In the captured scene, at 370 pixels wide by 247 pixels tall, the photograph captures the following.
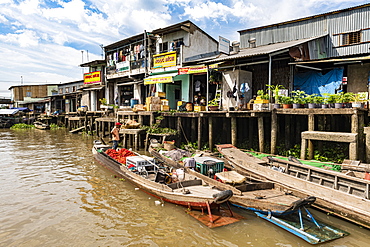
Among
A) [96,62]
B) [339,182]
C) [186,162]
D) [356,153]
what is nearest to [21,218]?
[186,162]

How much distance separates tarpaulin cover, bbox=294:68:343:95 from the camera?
43.4 feet

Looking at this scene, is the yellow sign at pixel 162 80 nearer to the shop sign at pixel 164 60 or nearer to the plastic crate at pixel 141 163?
the shop sign at pixel 164 60

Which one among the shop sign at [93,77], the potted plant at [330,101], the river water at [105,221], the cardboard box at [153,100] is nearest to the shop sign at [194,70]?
the cardboard box at [153,100]

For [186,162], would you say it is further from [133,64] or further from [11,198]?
[133,64]

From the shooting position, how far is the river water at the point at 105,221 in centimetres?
581

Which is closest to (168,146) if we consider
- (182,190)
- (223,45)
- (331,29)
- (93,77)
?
(182,190)

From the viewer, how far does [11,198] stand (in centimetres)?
834

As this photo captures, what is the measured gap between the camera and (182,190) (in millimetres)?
7422

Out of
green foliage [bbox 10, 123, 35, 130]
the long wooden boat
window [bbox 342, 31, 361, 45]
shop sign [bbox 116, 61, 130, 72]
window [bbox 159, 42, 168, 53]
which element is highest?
window [bbox 159, 42, 168, 53]

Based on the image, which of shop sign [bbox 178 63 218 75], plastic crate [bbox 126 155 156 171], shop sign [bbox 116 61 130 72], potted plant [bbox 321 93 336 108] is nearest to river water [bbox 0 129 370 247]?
plastic crate [bbox 126 155 156 171]

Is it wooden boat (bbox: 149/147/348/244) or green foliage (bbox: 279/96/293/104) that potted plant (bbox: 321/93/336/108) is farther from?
wooden boat (bbox: 149/147/348/244)

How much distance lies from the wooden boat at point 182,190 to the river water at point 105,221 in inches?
11.6

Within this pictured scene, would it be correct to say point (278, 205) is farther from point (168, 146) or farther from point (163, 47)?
point (163, 47)

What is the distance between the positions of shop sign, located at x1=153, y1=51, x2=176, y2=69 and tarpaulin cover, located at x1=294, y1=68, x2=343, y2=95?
32.3 feet
